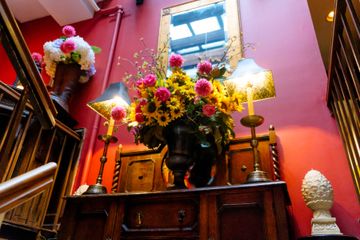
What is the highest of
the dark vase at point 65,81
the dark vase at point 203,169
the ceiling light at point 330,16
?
the ceiling light at point 330,16

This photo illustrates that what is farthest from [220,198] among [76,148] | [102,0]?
[102,0]

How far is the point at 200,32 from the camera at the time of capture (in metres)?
2.67

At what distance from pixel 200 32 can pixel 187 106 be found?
117 cm

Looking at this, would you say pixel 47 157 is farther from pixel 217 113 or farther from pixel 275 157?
pixel 275 157

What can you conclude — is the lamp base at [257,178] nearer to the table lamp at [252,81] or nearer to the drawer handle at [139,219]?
the table lamp at [252,81]

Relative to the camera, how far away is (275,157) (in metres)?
1.82

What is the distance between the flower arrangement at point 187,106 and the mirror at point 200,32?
2.02 feet

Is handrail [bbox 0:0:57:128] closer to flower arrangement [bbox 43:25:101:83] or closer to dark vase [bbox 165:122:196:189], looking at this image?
dark vase [bbox 165:122:196:189]

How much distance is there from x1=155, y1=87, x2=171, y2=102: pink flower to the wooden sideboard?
1.63 ft

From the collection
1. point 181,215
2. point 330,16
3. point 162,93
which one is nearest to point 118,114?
point 162,93

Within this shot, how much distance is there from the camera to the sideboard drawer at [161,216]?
56.6 inches

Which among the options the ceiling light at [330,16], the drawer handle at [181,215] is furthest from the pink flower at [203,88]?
the ceiling light at [330,16]

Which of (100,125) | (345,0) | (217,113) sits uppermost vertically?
(100,125)

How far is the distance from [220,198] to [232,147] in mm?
585
